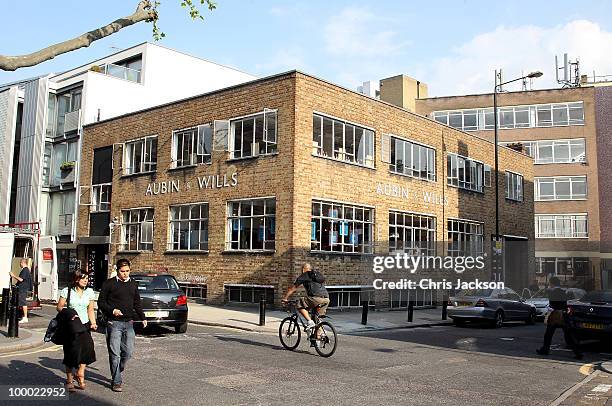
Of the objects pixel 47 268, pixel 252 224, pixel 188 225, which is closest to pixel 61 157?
pixel 188 225

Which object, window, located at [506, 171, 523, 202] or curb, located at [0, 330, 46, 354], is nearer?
curb, located at [0, 330, 46, 354]

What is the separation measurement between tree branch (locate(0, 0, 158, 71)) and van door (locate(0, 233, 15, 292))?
26.3 feet

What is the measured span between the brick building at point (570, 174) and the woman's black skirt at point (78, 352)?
159 feet

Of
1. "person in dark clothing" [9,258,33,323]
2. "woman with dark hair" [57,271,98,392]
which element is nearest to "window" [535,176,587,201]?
"person in dark clothing" [9,258,33,323]

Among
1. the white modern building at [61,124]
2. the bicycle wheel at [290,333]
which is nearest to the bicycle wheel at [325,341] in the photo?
the bicycle wheel at [290,333]

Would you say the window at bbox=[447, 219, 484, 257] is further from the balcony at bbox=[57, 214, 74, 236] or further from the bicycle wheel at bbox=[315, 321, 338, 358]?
the balcony at bbox=[57, 214, 74, 236]

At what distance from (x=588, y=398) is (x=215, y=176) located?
17.7 m

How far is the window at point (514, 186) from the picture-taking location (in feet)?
115

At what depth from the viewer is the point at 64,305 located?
321 inches

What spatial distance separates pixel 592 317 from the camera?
1295 centimetres

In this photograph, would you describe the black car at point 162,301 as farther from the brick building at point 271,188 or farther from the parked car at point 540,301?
the parked car at point 540,301

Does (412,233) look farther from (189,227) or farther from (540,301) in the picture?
(189,227)

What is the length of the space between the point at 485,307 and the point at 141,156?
56.6 feet

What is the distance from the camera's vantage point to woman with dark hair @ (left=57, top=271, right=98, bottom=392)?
748 centimetres
